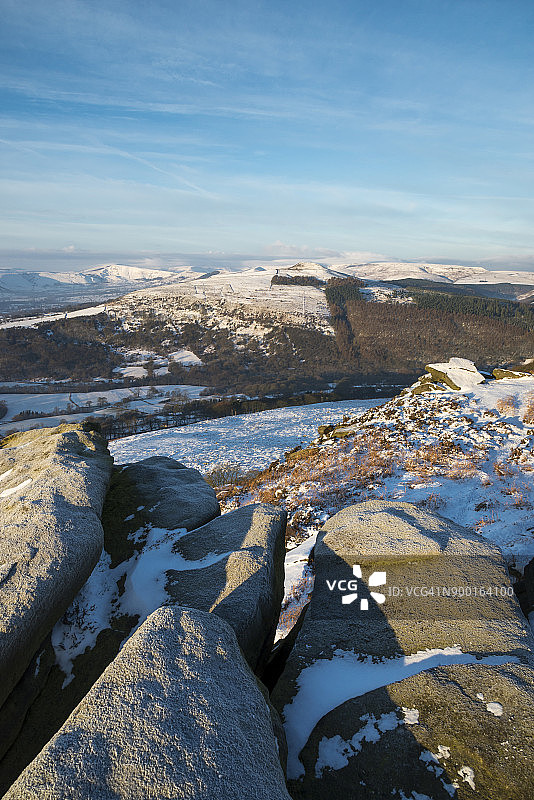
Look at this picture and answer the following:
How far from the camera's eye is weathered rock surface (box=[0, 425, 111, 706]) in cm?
507

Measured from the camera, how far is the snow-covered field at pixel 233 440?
3522cm

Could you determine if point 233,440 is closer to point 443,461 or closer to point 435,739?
point 443,461

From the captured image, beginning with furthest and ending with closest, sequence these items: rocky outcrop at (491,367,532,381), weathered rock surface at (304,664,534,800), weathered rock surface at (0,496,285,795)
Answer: rocky outcrop at (491,367,532,381) < weathered rock surface at (0,496,285,795) < weathered rock surface at (304,664,534,800)

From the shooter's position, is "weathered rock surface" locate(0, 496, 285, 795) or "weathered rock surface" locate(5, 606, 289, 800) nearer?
"weathered rock surface" locate(5, 606, 289, 800)

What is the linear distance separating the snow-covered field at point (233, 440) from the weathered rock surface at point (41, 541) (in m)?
22.8

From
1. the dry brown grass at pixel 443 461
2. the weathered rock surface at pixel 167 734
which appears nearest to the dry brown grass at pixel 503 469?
the dry brown grass at pixel 443 461

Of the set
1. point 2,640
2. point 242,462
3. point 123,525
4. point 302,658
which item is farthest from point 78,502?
point 242,462

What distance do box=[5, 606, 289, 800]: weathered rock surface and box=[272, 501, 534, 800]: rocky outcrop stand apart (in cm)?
121

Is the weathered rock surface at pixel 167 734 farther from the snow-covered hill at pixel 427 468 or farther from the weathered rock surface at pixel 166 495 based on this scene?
the snow-covered hill at pixel 427 468

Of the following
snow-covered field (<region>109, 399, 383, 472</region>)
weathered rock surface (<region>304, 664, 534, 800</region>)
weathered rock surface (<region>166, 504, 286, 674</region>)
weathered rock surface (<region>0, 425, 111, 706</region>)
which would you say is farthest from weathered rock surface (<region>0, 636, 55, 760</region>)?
snow-covered field (<region>109, 399, 383, 472</region>)

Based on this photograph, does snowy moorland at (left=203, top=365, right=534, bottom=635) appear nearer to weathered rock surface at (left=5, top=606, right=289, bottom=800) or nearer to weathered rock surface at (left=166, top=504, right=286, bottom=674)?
weathered rock surface at (left=166, top=504, right=286, bottom=674)

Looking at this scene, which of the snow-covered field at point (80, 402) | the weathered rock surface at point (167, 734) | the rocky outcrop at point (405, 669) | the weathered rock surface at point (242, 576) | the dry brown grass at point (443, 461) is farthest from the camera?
the snow-covered field at point (80, 402)

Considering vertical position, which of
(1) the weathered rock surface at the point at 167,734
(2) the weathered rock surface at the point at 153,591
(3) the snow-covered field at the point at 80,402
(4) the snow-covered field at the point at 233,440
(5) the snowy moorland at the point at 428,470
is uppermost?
(1) the weathered rock surface at the point at 167,734

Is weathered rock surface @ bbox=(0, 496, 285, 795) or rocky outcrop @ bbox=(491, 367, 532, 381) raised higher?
weathered rock surface @ bbox=(0, 496, 285, 795)
